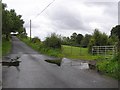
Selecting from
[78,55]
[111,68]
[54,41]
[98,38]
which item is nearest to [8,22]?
[54,41]

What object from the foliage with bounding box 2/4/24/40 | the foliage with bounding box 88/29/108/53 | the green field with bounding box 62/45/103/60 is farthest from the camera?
the foliage with bounding box 2/4/24/40

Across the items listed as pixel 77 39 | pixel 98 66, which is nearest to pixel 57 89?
pixel 98 66

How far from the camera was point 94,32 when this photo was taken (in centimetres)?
4447

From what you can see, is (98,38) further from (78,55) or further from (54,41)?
(78,55)

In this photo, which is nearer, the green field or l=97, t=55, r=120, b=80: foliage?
l=97, t=55, r=120, b=80: foliage

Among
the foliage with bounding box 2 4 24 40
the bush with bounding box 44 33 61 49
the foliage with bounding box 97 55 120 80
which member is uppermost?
the foliage with bounding box 2 4 24 40

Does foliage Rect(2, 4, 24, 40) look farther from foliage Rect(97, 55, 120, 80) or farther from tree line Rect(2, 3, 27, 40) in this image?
foliage Rect(97, 55, 120, 80)

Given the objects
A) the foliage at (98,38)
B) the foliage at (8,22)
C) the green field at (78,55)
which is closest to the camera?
the green field at (78,55)

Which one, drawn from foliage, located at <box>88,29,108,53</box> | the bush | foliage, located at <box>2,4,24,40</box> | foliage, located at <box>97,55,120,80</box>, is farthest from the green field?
foliage, located at <box>2,4,24,40</box>

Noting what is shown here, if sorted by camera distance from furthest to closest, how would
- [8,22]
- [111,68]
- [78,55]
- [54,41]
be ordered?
[8,22]
[54,41]
[78,55]
[111,68]

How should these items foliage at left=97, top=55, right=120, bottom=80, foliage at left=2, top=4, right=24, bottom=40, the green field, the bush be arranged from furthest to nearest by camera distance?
1. foliage at left=2, top=4, right=24, bottom=40
2. the bush
3. the green field
4. foliage at left=97, top=55, right=120, bottom=80

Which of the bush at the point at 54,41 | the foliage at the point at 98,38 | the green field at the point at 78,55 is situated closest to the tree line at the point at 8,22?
the bush at the point at 54,41

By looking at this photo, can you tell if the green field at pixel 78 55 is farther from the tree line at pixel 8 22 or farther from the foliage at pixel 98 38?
the tree line at pixel 8 22

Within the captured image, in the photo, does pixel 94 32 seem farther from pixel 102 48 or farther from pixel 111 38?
pixel 102 48
